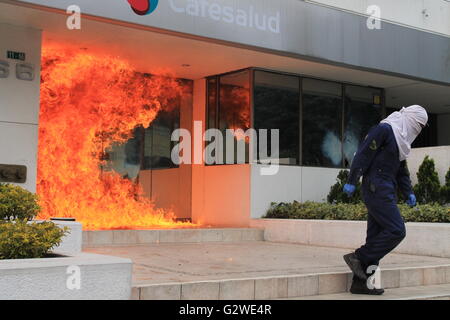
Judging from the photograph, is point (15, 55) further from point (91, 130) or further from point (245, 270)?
point (245, 270)

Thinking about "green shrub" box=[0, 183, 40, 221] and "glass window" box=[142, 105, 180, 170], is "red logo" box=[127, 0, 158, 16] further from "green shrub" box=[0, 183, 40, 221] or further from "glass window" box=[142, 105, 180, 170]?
"glass window" box=[142, 105, 180, 170]

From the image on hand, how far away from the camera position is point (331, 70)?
13.5m

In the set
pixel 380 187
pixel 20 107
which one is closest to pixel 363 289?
pixel 380 187

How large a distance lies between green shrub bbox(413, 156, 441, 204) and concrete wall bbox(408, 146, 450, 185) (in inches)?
12.6

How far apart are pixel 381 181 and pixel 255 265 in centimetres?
220

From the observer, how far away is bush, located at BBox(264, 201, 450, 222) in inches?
399

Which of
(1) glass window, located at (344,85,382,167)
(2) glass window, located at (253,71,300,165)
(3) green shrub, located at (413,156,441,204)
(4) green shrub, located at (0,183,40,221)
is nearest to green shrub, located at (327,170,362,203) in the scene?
(1) glass window, located at (344,85,382,167)

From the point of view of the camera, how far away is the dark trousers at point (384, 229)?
21.1 ft

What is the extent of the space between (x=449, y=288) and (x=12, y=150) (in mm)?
7118

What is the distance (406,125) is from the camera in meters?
6.70

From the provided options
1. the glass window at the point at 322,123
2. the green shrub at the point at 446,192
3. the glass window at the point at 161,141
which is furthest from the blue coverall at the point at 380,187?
the glass window at the point at 161,141

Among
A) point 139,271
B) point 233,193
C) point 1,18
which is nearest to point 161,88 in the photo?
point 233,193

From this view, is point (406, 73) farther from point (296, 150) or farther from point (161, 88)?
point (161, 88)

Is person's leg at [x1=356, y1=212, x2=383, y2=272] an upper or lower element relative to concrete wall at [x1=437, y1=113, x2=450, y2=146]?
lower
